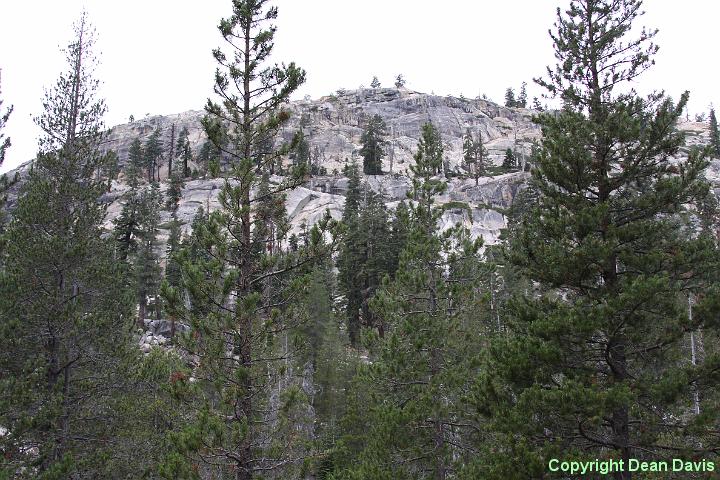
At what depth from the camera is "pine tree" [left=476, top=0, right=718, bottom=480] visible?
7.64 meters

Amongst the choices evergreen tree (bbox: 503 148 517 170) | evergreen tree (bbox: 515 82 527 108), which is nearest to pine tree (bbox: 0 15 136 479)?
evergreen tree (bbox: 503 148 517 170)

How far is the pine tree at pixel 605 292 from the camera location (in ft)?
25.1

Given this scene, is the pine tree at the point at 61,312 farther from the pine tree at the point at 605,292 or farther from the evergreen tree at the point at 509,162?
the evergreen tree at the point at 509,162

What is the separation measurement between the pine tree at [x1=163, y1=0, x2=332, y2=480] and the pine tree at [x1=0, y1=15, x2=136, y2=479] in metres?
4.77

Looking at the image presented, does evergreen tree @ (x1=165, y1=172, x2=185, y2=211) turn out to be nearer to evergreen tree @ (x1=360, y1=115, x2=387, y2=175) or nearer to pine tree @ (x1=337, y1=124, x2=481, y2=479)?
Answer: evergreen tree @ (x1=360, y1=115, x2=387, y2=175)

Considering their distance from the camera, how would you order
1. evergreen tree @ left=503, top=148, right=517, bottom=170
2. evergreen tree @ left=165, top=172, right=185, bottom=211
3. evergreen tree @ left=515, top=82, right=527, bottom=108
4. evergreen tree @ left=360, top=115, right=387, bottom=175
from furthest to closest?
1. evergreen tree @ left=515, top=82, right=527, bottom=108
2. evergreen tree @ left=503, top=148, right=517, bottom=170
3. evergreen tree @ left=360, top=115, right=387, bottom=175
4. evergreen tree @ left=165, top=172, right=185, bottom=211

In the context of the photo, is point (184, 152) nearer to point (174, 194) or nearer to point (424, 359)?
point (174, 194)

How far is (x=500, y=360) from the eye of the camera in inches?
340

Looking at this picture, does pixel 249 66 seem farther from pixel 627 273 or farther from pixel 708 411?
pixel 708 411

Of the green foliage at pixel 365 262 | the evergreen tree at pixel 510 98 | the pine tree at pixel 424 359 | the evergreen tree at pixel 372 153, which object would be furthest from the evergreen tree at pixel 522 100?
the pine tree at pixel 424 359

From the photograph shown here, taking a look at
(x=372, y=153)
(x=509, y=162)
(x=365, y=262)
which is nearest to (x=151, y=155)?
(x=372, y=153)

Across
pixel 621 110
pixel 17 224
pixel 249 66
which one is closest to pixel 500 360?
pixel 621 110

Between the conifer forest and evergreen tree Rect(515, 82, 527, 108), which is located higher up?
evergreen tree Rect(515, 82, 527, 108)

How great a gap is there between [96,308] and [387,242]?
24.5 meters
